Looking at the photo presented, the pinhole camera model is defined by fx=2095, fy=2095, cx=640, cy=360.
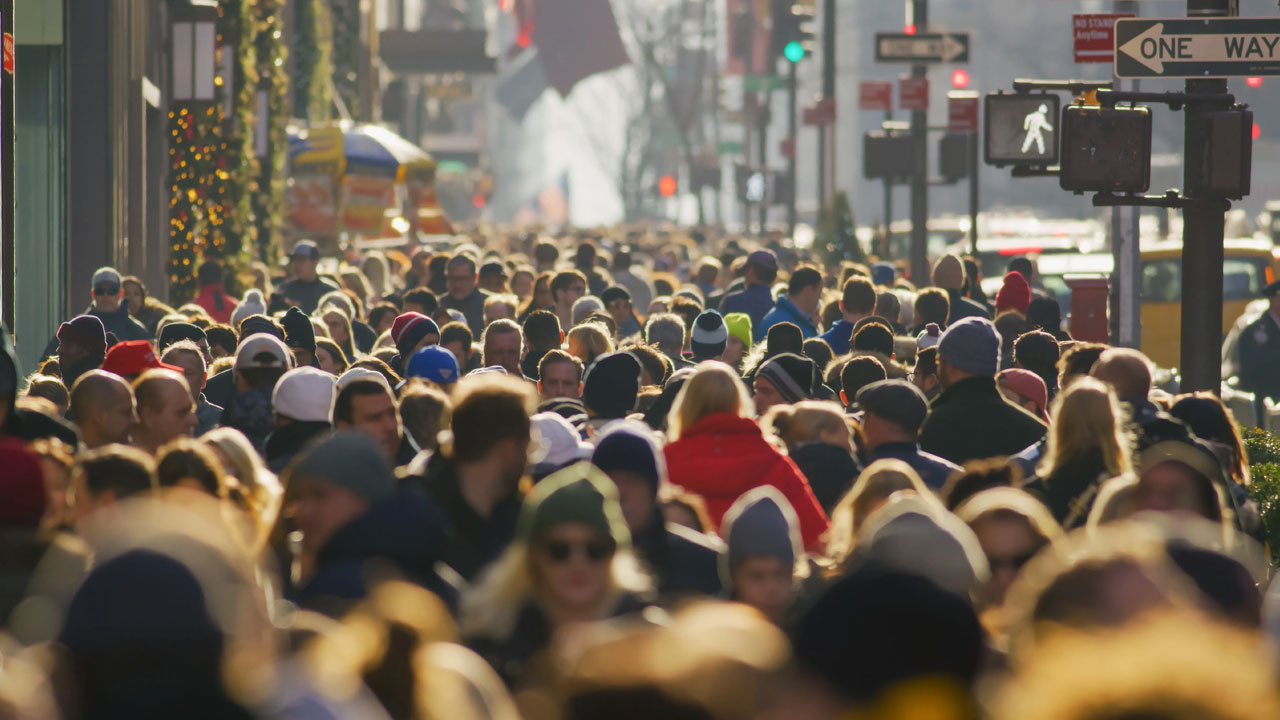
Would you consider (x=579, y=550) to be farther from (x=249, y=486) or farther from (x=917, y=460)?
(x=917, y=460)

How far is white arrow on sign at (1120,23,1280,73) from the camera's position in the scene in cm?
1055

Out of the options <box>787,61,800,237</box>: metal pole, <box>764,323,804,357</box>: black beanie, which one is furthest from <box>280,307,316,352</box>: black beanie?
<box>787,61,800,237</box>: metal pole

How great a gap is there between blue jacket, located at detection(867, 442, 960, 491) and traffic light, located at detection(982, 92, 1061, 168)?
22.4 feet

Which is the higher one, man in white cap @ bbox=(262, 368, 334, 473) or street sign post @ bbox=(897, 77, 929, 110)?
street sign post @ bbox=(897, 77, 929, 110)

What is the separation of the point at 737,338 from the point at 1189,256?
2.85 m

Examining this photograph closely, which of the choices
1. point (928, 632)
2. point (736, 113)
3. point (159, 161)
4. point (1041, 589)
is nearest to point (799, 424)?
point (1041, 589)

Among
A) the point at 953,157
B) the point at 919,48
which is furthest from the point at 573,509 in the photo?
the point at 953,157

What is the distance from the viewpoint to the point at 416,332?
1155cm

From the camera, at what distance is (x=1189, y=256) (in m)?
11.1

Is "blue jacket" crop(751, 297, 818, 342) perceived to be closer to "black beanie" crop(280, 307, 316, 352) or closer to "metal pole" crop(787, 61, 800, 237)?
"black beanie" crop(280, 307, 316, 352)

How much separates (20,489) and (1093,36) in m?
11.4

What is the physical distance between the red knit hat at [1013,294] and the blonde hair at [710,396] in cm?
753

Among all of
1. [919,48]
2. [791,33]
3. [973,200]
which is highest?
[791,33]

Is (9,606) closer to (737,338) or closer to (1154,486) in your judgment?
(1154,486)
